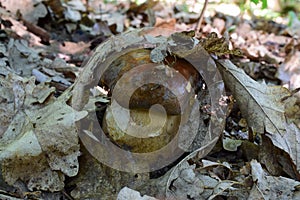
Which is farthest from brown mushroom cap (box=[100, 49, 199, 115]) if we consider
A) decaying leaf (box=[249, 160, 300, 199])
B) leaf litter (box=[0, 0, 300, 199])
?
decaying leaf (box=[249, 160, 300, 199])

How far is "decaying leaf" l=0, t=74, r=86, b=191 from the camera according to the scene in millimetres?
1602

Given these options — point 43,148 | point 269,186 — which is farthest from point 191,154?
point 43,148

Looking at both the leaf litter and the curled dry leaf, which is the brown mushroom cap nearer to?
the leaf litter

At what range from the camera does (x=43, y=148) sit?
64.0 inches

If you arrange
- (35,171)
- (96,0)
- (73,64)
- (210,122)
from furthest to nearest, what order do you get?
1. (96,0)
2. (73,64)
3. (210,122)
4. (35,171)

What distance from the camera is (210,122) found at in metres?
1.90

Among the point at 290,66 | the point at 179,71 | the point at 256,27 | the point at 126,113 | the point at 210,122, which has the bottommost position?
the point at 256,27

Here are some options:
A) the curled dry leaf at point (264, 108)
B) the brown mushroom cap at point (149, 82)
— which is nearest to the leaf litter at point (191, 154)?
the curled dry leaf at point (264, 108)

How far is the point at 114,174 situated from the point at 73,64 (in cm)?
150

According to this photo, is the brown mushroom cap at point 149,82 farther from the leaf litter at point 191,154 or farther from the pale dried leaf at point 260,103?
the pale dried leaf at point 260,103

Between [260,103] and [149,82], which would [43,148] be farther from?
[260,103]

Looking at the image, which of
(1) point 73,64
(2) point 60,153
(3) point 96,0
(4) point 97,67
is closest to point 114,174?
(2) point 60,153

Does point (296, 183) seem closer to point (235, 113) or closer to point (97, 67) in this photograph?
point (235, 113)

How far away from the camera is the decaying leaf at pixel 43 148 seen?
5.25 ft
